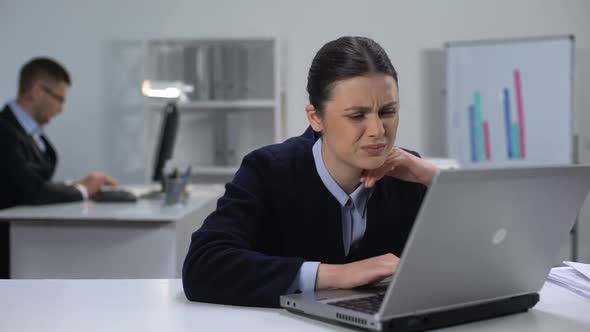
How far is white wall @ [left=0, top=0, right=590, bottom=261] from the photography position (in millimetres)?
4473

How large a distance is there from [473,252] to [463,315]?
127 millimetres

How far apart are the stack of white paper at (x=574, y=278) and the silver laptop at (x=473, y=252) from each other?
0.20 metres

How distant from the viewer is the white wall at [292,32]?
14.7 ft

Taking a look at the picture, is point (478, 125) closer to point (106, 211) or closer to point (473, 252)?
point (106, 211)

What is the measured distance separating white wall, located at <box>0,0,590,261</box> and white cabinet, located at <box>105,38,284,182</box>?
0.35 ft

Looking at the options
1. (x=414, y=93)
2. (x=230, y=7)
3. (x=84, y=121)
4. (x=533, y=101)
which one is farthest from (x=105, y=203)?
(x=533, y=101)

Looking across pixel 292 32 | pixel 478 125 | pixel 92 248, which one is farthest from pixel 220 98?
pixel 92 248

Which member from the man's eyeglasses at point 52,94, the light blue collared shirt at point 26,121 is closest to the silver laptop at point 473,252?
the light blue collared shirt at point 26,121

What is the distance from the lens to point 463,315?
1058mm

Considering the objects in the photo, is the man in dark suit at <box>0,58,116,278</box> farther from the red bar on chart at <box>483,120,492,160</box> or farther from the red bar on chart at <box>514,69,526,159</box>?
the red bar on chart at <box>514,69,526,159</box>

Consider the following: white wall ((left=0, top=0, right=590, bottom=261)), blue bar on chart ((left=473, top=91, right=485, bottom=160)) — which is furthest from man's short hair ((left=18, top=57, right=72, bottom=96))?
blue bar on chart ((left=473, top=91, right=485, bottom=160))

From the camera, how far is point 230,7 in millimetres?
4621

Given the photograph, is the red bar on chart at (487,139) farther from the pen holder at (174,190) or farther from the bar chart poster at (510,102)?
the pen holder at (174,190)

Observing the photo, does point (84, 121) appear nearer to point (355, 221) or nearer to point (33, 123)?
point (33, 123)
